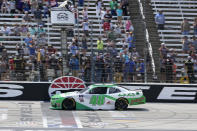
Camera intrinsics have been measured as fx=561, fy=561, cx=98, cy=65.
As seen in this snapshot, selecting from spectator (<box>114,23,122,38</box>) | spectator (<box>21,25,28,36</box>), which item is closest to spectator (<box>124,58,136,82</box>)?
spectator (<box>114,23,122,38</box>)

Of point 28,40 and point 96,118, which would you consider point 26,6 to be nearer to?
point 28,40

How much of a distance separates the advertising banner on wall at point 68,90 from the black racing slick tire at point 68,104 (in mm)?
3094

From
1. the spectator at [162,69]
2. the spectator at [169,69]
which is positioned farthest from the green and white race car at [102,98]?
the spectator at [169,69]

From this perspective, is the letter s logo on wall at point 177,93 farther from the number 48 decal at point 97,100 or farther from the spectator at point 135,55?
the number 48 decal at point 97,100

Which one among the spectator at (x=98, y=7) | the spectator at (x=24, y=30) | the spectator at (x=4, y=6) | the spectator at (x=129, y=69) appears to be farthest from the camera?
the spectator at (x=98, y=7)

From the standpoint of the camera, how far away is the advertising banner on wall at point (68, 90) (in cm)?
2612

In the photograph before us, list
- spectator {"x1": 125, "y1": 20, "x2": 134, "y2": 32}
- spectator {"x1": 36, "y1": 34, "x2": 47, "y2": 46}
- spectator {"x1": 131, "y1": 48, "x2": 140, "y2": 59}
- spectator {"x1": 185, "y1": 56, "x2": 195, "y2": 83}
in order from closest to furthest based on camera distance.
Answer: spectator {"x1": 185, "y1": 56, "x2": 195, "y2": 83}, spectator {"x1": 131, "y1": 48, "x2": 140, "y2": 59}, spectator {"x1": 36, "y1": 34, "x2": 47, "y2": 46}, spectator {"x1": 125, "y1": 20, "x2": 134, "y2": 32}

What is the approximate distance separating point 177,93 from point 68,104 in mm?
6488

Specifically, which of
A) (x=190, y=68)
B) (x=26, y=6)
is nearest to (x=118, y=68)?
(x=190, y=68)

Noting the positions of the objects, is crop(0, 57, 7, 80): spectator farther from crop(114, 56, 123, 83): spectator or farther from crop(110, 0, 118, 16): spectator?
crop(110, 0, 118, 16): spectator

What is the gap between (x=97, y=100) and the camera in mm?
23172

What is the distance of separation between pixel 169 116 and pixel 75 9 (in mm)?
10686

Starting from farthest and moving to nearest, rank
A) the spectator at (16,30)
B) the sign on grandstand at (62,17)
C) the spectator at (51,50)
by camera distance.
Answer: the spectator at (16,30)
the spectator at (51,50)
the sign on grandstand at (62,17)

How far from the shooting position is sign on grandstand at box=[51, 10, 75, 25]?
82.5ft
